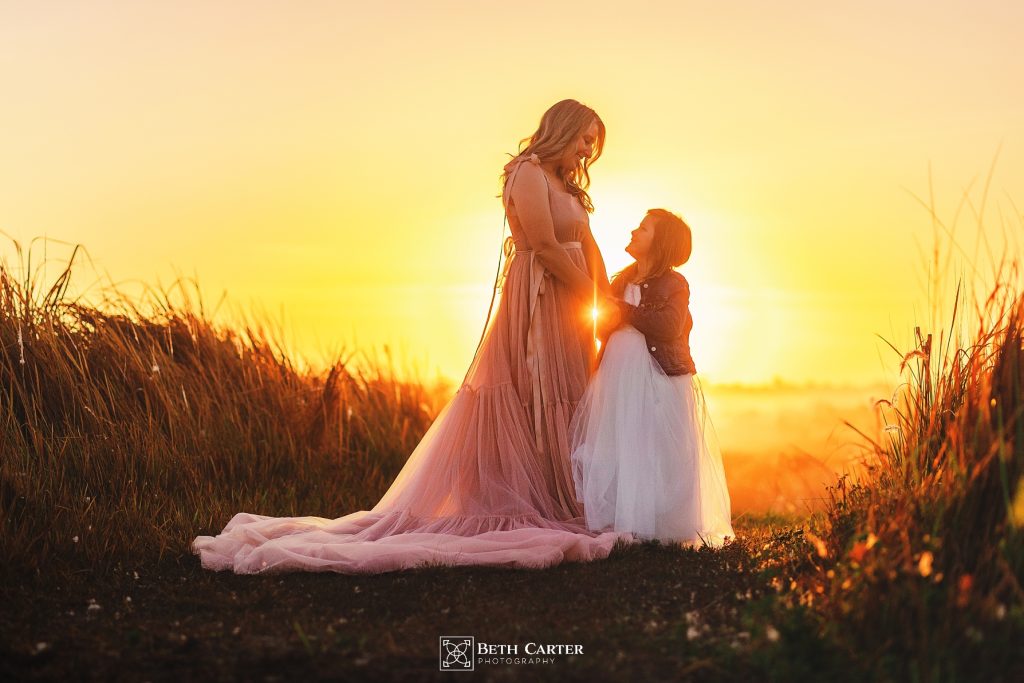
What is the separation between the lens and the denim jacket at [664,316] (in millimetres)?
5727

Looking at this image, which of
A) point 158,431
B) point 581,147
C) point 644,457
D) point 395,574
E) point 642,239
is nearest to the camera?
point 395,574

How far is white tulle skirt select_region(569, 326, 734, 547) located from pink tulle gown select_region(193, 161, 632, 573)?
0.18m

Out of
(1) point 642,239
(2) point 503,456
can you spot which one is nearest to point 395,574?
(2) point 503,456

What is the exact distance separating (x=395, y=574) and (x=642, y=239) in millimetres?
2323

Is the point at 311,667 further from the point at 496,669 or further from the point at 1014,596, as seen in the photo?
the point at 1014,596

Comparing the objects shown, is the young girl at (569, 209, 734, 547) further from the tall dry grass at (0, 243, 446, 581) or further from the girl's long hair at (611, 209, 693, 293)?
the tall dry grass at (0, 243, 446, 581)

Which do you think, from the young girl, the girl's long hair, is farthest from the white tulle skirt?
the girl's long hair

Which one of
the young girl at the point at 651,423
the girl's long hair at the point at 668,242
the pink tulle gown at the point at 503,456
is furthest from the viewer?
the girl's long hair at the point at 668,242

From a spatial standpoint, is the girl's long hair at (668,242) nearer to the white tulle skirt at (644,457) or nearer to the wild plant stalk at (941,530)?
the white tulle skirt at (644,457)

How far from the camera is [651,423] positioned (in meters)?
5.69

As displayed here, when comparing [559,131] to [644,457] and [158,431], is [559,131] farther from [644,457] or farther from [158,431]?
[158,431]

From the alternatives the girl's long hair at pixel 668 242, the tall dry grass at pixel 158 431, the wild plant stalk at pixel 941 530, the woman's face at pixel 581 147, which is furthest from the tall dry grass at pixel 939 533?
the tall dry grass at pixel 158 431

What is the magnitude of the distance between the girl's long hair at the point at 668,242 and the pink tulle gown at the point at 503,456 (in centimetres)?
48

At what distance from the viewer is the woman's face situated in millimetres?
5926
